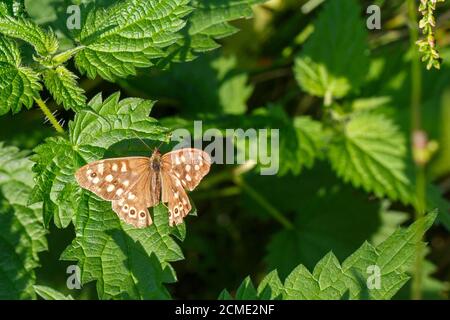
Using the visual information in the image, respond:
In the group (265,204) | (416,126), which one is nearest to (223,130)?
(265,204)

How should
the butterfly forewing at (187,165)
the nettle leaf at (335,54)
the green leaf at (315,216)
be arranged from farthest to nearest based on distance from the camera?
the green leaf at (315,216)
the nettle leaf at (335,54)
the butterfly forewing at (187,165)

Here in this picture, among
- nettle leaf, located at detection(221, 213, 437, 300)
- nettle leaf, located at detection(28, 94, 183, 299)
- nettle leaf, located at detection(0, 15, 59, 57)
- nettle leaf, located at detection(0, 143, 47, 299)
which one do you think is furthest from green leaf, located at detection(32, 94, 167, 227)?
nettle leaf, located at detection(221, 213, 437, 300)

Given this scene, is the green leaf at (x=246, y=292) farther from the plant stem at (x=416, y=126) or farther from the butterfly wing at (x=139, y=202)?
the plant stem at (x=416, y=126)

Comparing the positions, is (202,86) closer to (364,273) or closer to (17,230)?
(17,230)

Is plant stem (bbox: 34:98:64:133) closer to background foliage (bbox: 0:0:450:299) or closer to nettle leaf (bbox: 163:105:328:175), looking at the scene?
background foliage (bbox: 0:0:450:299)

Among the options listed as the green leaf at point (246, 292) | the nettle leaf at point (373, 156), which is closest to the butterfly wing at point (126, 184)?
the green leaf at point (246, 292)
